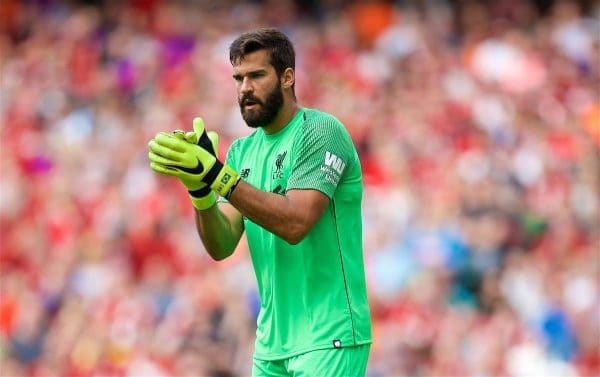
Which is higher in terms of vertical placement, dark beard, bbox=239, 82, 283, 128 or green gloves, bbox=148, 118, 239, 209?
dark beard, bbox=239, 82, 283, 128

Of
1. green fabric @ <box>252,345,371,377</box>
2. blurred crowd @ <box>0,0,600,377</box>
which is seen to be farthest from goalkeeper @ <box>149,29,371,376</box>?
blurred crowd @ <box>0,0,600,377</box>

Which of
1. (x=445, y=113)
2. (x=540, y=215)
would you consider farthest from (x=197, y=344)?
(x=445, y=113)

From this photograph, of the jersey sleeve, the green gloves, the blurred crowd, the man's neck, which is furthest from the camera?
the blurred crowd

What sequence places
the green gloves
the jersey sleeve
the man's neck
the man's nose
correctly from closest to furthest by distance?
the green gloves < the jersey sleeve < the man's nose < the man's neck

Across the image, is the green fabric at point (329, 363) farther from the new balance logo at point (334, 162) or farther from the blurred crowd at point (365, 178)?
the blurred crowd at point (365, 178)

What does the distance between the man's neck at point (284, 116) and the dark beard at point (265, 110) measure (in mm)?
56

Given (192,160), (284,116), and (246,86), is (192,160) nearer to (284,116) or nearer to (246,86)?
(246,86)

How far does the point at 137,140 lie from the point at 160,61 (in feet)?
6.71

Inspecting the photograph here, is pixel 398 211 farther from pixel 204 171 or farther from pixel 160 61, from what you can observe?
pixel 204 171

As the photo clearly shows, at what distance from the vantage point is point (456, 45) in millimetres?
15930

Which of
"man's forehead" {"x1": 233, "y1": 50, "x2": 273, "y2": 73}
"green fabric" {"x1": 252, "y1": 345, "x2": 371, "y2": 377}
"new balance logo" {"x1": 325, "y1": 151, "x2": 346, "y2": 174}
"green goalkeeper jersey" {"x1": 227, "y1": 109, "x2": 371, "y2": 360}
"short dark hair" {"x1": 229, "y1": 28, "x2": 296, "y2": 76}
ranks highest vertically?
"short dark hair" {"x1": 229, "y1": 28, "x2": 296, "y2": 76}

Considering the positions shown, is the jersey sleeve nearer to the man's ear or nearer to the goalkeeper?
the goalkeeper

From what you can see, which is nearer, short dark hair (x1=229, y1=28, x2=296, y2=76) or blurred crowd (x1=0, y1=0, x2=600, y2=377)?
short dark hair (x1=229, y1=28, x2=296, y2=76)

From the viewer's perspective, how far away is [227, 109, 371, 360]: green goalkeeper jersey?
540cm
